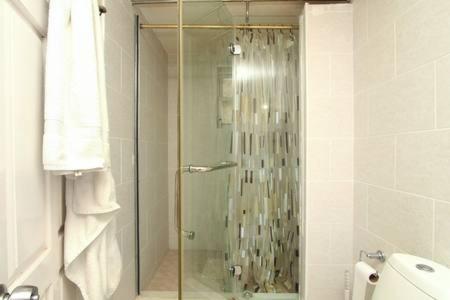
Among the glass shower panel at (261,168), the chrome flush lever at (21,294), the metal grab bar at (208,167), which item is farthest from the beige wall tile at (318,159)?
the chrome flush lever at (21,294)

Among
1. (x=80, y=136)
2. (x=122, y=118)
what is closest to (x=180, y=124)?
(x=80, y=136)

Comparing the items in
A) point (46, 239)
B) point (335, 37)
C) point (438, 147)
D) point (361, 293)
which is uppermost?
point (335, 37)

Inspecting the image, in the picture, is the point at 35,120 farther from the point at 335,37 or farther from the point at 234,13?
the point at 335,37

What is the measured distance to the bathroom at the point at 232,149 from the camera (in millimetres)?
616

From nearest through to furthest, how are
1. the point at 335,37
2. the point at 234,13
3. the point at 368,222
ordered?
the point at 368,222 → the point at 335,37 → the point at 234,13

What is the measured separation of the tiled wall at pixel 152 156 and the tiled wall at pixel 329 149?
1.13 m

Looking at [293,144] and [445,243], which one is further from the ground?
[293,144]

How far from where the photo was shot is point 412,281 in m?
0.65

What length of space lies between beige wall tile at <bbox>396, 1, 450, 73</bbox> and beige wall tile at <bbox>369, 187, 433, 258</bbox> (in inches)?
20.1

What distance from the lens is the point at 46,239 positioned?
684mm

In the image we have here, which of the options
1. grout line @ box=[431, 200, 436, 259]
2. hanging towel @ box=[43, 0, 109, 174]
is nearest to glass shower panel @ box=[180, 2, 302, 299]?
grout line @ box=[431, 200, 436, 259]

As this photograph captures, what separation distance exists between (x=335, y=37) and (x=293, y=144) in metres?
0.68

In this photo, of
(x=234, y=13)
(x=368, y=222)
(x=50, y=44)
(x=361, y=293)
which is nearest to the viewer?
(x=50, y=44)

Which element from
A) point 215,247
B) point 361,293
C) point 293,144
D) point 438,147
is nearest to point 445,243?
point 438,147
